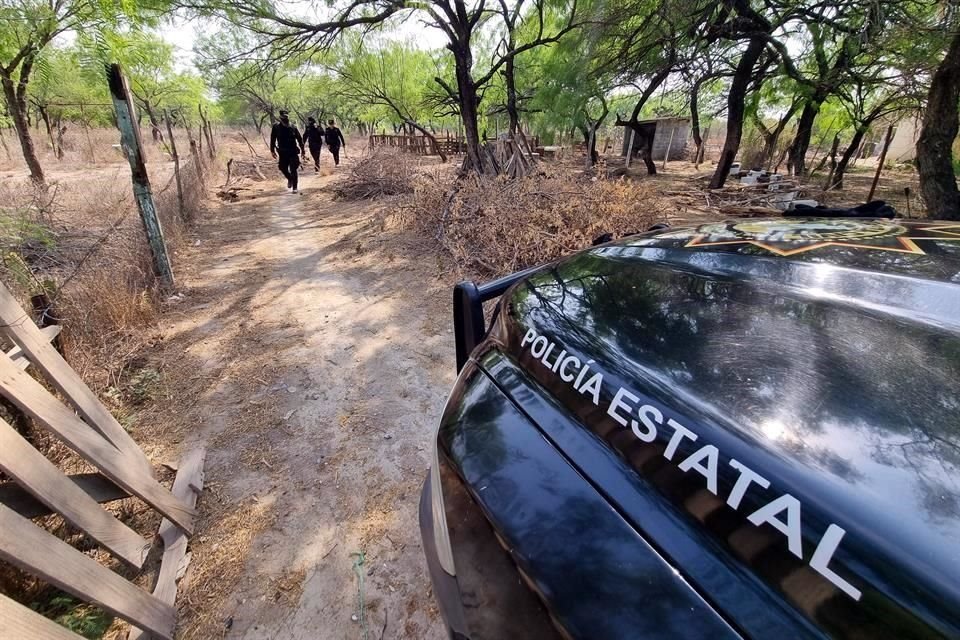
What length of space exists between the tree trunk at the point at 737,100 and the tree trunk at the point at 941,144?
455 cm

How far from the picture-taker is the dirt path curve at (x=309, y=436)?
1.71 m

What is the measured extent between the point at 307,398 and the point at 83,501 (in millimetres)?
1431

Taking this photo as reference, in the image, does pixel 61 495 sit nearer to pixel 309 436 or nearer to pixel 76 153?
pixel 309 436

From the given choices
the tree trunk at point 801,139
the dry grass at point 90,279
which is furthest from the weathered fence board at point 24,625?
the tree trunk at point 801,139

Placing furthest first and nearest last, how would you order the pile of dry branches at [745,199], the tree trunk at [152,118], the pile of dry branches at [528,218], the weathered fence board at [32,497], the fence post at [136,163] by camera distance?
the tree trunk at [152,118] < the pile of dry branches at [745,199] < the pile of dry branches at [528,218] < the fence post at [136,163] < the weathered fence board at [32,497]

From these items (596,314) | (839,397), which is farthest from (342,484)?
(839,397)

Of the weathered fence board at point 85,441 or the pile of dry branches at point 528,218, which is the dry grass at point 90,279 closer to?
the weathered fence board at point 85,441

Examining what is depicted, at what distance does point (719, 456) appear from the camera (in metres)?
0.74

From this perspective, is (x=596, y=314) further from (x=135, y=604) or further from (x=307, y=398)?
(x=307, y=398)

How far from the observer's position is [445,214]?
607cm

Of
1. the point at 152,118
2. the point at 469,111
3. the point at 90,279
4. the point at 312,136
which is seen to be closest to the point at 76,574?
the point at 90,279

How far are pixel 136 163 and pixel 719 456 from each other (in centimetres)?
528

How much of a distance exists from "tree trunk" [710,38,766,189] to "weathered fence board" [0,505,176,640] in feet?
42.8

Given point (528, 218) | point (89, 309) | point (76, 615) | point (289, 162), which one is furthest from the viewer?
point (289, 162)
